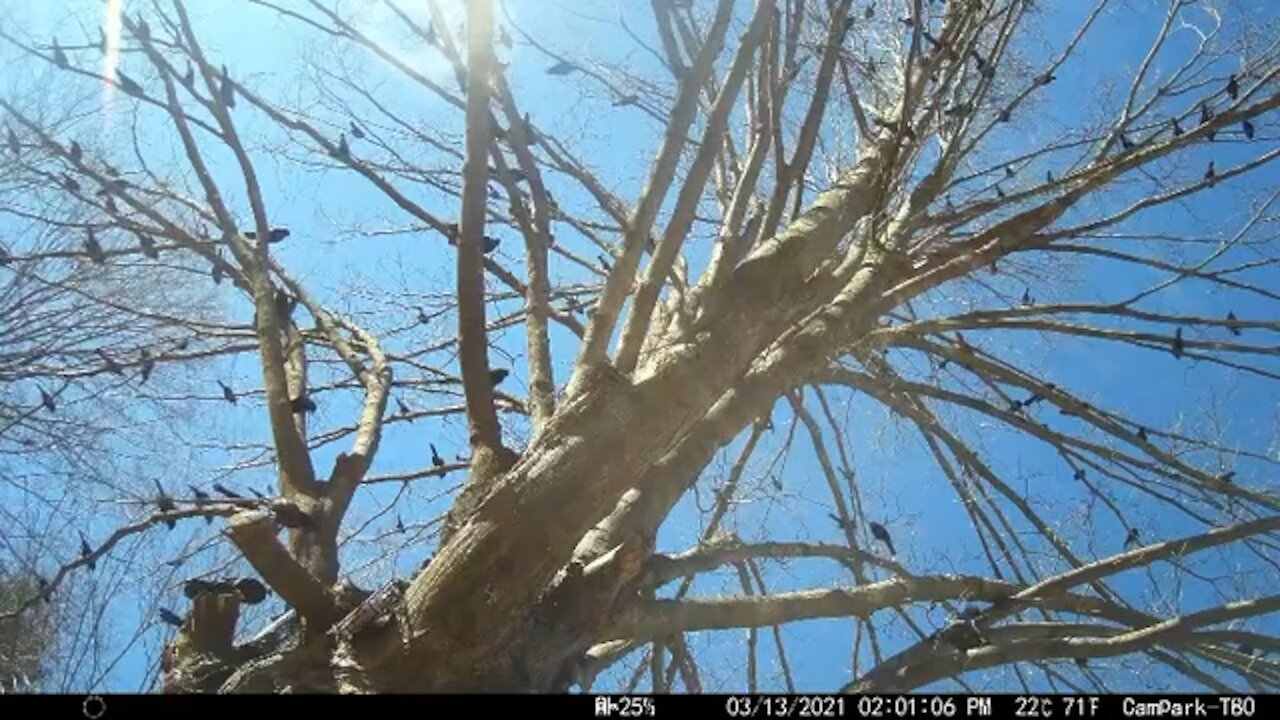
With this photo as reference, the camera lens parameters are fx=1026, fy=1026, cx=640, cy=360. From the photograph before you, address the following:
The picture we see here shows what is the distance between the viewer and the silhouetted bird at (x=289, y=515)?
2557 mm

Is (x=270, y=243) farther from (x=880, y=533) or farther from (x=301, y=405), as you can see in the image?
(x=880, y=533)

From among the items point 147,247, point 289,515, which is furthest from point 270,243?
point 289,515

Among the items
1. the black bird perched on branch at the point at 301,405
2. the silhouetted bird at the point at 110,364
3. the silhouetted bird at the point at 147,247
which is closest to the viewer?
the black bird perched on branch at the point at 301,405

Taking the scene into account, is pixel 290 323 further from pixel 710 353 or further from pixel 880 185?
pixel 880 185

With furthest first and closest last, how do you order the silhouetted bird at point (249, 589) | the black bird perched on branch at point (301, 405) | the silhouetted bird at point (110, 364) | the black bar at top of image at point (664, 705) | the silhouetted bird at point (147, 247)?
the silhouetted bird at point (110, 364)
the silhouetted bird at point (147, 247)
the black bird perched on branch at point (301, 405)
the silhouetted bird at point (249, 589)
the black bar at top of image at point (664, 705)

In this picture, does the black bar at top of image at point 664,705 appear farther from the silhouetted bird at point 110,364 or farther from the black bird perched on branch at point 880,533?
the silhouetted bird at point 110,364

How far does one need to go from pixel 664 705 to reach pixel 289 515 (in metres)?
1.04

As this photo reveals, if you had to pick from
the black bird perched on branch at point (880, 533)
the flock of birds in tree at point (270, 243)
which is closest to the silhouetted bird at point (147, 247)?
the flock of birds in tree at point (270, 243)

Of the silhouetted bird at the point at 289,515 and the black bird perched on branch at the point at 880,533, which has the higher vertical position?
the black bird perched on branch at the point at 880,533

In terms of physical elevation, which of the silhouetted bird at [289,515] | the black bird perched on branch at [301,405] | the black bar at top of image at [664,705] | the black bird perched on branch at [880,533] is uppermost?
the black bird perched on branch at [301,405]

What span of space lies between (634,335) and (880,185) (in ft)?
4.35

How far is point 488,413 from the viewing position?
2.58 m

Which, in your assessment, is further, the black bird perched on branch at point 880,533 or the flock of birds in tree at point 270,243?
the black bird perched on branch at point 880,533

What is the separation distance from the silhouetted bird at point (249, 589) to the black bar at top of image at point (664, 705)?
1.14 ft
